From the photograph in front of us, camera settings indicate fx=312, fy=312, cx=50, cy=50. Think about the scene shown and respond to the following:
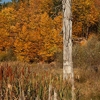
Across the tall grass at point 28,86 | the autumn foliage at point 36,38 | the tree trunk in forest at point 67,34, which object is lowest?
the autumn foliage at point 36,38

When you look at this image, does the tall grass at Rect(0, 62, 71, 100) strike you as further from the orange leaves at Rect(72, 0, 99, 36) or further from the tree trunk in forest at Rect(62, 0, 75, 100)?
the orange leaves at Rect(72, 0, 99, 36)

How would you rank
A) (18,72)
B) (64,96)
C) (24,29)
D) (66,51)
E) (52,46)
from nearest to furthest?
(64,96) → (18,72) → (66,51) → (52,46) → (24,29)

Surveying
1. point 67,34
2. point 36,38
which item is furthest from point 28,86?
point 36,38

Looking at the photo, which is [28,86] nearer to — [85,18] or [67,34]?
[67,34]

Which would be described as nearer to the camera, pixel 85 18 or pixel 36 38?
pixel 36 38

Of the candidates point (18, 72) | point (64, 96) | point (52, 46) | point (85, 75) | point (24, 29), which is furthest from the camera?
point (24, 29)

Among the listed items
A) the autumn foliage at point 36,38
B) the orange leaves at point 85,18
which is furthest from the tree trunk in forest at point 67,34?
the orange leaves at point 85,18

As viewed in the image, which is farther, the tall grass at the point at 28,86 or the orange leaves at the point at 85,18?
the orange leaves at the point at 85,18

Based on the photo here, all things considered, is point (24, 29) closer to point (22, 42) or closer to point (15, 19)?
point (22, 42)

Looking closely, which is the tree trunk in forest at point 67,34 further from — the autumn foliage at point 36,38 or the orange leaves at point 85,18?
the orange leaves at point 85,18

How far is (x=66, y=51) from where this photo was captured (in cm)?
795

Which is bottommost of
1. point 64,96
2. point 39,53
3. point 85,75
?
point 39,53

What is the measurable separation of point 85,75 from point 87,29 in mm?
46025

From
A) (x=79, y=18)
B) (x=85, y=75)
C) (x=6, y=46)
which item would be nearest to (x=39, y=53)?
(x=6, y=46)
